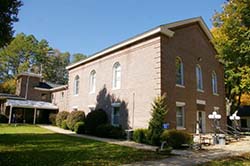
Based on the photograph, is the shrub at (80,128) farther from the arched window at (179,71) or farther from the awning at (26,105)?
the awning at (26,105)

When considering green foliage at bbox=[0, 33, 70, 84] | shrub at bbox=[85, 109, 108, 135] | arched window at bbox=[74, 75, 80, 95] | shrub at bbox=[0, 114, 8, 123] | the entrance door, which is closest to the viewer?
shrub at bbox=[85, 109, 108, 135]

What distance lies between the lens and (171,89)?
17875 mm

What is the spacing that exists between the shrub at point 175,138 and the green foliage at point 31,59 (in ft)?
139

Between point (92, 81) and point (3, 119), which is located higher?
point (92, 81)

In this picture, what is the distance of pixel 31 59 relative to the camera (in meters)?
55.8

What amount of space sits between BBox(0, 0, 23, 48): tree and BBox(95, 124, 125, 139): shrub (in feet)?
34.5

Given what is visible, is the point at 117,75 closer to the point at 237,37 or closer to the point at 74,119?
the point at 74,119

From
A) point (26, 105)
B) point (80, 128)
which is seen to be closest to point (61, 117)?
point (26, 105)

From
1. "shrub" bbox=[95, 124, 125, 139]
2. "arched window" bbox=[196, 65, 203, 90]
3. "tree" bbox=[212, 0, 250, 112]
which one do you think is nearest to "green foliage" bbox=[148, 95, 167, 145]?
"shrub" bbox=[95, 124, 125, 139]

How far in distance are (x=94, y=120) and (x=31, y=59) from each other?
136 ft

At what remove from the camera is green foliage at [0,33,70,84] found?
52.4m

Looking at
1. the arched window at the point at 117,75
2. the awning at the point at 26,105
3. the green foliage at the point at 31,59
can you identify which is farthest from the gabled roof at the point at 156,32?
the green foliage at the point at 31,59

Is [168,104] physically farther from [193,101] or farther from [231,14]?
[231,14]

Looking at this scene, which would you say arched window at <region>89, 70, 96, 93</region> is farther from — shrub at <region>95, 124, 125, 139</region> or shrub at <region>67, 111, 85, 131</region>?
shrub at <region>95, 124, 125, 139</region>
